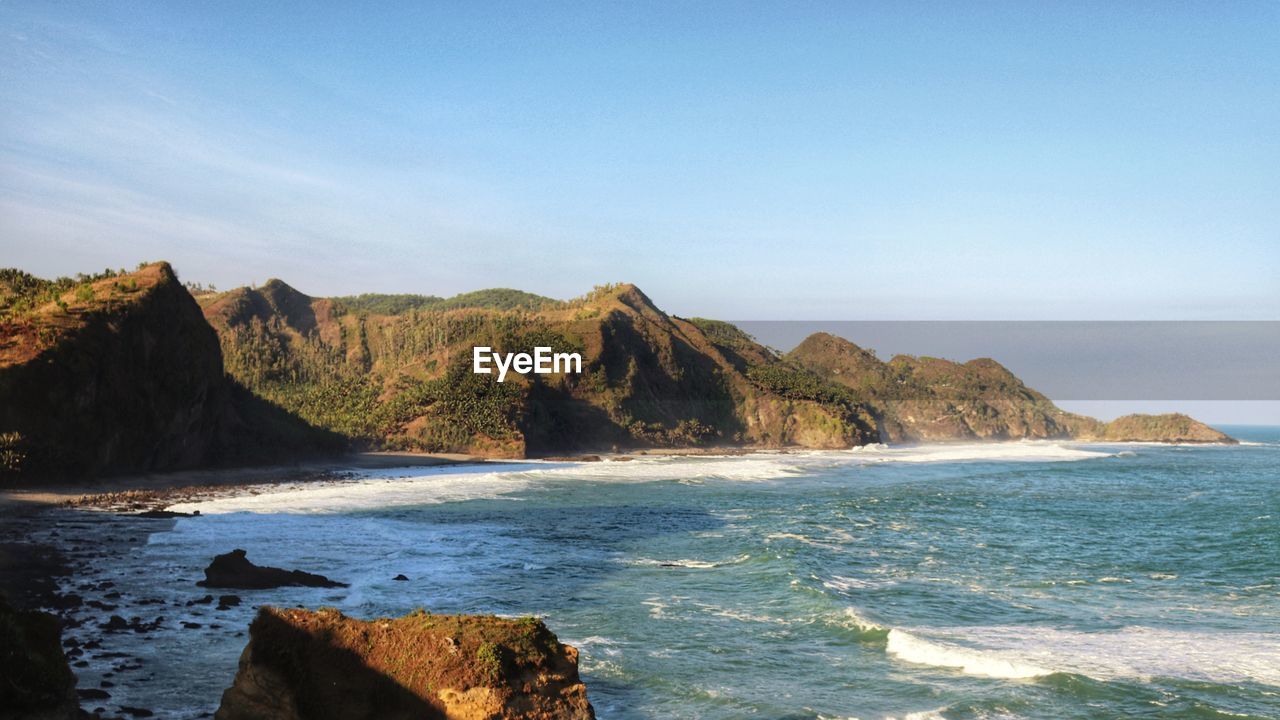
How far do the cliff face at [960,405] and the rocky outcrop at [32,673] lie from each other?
→ 158963 millimetres

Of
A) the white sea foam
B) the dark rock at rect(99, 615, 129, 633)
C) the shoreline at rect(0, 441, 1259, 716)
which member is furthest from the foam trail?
the dark rock at rect(99, 615, 129, 633)

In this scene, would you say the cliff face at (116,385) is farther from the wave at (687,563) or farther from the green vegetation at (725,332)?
the green vegetation at (725,332)

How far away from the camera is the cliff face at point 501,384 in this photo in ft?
289

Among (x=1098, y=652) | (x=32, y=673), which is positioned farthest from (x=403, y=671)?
(x=1098, y=652)

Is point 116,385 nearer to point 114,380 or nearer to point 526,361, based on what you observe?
point 114,380

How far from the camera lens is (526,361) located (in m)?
102

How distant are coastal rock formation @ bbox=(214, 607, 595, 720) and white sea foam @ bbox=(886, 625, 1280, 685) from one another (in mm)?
8773

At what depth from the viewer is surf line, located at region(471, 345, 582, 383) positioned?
96188 mm

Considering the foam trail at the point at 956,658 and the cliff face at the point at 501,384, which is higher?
the cliff face at the point at 501,384

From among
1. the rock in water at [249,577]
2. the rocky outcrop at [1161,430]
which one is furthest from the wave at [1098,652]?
the rocky outcrop at [1161,430]

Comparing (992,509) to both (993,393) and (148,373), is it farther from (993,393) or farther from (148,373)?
(993,393)

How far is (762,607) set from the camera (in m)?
20.5

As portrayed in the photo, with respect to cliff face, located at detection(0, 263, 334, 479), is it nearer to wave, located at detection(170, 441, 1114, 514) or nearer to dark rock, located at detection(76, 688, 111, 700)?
wave, located at detection(170, 441, 1114, 514)

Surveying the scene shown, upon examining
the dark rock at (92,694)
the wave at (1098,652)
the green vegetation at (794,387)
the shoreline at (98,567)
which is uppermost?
the green vegetation at (794,387)
